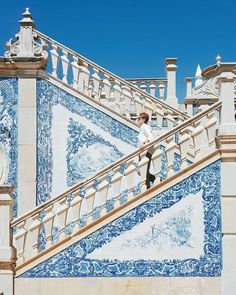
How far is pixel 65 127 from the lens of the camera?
14.4 meters

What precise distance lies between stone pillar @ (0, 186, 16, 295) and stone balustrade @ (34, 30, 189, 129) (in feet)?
15.0

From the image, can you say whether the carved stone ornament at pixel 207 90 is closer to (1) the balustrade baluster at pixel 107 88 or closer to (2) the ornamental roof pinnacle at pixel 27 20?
(1) the balustrade baluster at pixel 107 88

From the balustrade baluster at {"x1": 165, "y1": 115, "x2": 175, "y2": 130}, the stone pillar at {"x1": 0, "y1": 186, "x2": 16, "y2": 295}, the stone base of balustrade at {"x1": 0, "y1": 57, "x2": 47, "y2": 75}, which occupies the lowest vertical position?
the stone pillar at {"x1": 0, "y1": 186, "x2": 16, "y2": 295}

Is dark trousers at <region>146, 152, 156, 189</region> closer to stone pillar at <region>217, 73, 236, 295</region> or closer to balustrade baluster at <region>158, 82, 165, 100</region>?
stone pillar at <region>217, 73, 236, 295</region>

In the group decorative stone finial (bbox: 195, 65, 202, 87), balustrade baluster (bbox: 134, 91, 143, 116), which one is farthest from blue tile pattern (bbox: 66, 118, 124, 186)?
decorative stone finial (bbox: 195, 65, 202, 87)

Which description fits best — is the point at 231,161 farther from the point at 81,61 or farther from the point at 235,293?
the point at 81,61

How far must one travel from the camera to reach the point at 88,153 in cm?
1432

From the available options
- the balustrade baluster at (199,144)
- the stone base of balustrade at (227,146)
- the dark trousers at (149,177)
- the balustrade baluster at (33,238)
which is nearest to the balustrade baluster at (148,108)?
the dark trousers at (149,177)

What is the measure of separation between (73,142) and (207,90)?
3.72 metres

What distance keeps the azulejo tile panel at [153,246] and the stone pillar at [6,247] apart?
0.25m

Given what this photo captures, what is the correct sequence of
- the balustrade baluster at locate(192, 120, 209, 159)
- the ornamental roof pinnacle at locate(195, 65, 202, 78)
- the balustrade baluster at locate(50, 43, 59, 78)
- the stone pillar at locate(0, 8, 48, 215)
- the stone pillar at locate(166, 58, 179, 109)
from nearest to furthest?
the balustrade baluster at locate(192, 120, 209, 159), the stone pillar at locate(0, 8, 48, 215), the balustrade baluster at locate(50, 43, 59, 78), the stone pillar at locate(166, 58, 179, 109), the ornamental roof pinnacle at locate(195, 65, 202, 78)

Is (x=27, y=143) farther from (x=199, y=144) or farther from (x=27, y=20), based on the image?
(x=199, y=144)

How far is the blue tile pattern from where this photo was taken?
14.3 meters

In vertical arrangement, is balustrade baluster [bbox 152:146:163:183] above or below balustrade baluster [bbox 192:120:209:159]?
below
